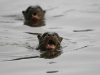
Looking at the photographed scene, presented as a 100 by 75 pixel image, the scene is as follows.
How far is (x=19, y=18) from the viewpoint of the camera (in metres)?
15.9

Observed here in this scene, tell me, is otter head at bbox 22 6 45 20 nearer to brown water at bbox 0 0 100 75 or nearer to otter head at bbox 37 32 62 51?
brown water at bbox 0 0 100 75

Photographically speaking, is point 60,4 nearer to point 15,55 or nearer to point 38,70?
point 15,55

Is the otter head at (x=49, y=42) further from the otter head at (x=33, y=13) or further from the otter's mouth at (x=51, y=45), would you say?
the otter head at (x=33, y=13)

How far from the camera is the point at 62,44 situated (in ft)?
37.1

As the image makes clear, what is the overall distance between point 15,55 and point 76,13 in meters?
6.91

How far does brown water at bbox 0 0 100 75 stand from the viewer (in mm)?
8578

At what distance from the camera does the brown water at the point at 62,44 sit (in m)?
8.58

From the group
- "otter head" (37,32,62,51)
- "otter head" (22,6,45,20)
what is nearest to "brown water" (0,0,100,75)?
"otter head" (37,32,62,51)

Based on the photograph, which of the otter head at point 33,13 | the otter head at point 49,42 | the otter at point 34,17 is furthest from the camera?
the otter head at point 33,13

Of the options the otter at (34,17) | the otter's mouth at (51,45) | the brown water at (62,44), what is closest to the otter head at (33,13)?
Result: the otter at (34,17)

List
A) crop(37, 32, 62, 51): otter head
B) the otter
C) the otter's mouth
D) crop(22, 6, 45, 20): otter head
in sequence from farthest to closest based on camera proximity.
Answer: crop(22, 6, 45, 20): otter head
the otter
the otter's mouth
crop(37, 32, 62, 51): otter head

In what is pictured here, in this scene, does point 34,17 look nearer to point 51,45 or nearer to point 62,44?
point 62,44

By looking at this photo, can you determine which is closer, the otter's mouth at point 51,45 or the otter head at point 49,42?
the otter head at point 49,42

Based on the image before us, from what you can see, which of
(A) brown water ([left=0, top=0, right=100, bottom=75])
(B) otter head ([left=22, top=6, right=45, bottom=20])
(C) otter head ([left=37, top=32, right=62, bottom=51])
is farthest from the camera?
(B) otter head ([left=22, top=6, right=45, bottom=20])
